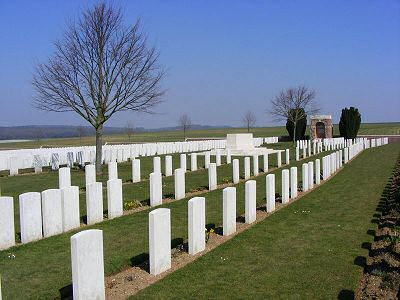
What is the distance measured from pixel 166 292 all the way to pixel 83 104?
13956 mm

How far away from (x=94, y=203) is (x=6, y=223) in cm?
211

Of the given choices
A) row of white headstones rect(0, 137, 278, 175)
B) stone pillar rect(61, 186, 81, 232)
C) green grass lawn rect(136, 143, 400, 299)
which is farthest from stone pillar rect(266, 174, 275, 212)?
row of white headstones rect(0, 137, 278, 175)

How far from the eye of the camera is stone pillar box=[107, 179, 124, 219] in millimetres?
9898

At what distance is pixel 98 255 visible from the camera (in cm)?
507

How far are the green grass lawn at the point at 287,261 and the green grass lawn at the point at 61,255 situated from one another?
105cm

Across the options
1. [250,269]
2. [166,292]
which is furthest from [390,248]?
[166,292]

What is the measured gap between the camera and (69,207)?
8781mm

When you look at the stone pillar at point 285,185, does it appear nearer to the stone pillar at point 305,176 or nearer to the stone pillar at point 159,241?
the stone pillar at point 305,176

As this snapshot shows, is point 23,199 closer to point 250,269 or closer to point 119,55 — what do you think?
point 250,269

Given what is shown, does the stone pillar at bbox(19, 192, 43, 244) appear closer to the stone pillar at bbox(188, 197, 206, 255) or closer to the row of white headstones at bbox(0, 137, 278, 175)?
the stone pillar at bbox(188, 197, 206, 255)

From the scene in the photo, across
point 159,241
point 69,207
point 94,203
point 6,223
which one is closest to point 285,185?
point 94,203

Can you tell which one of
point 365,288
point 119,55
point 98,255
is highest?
point 119,55

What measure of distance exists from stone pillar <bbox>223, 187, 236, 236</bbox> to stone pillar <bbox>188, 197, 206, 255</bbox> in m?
1.03

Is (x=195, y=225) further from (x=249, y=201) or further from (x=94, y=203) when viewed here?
(x=94, y=203)
